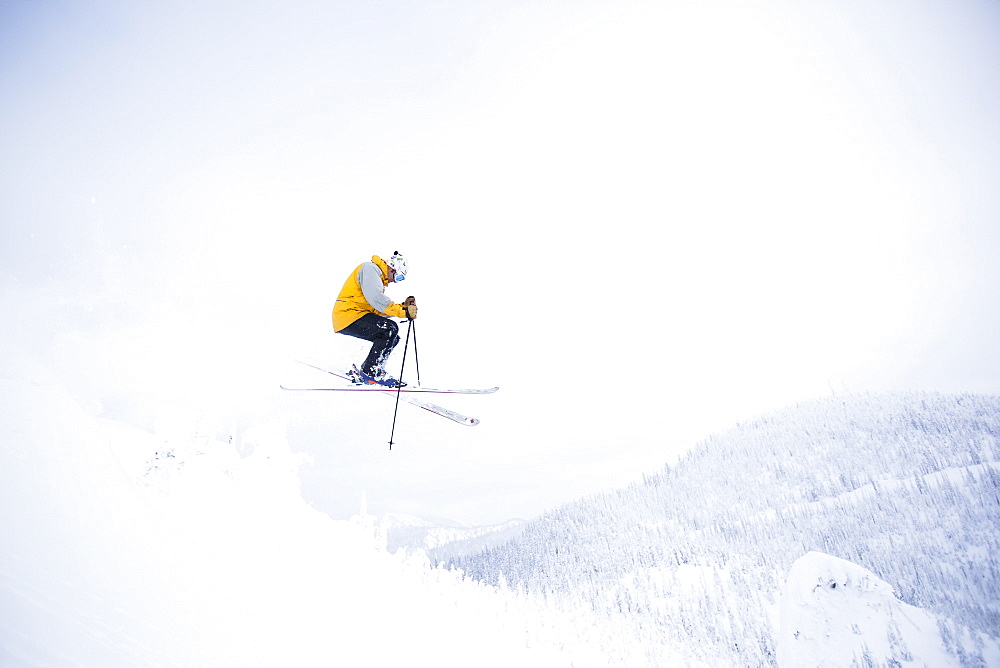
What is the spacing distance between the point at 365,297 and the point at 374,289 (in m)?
0.26

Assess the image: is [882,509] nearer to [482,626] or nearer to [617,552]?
[617,552]

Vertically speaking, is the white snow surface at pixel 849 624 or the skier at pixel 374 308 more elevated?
the skier at pixel 374 308

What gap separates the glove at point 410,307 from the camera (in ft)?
28.0

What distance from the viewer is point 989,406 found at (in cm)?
6150

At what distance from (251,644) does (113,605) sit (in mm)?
2039

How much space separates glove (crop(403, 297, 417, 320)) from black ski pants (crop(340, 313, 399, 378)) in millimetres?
660

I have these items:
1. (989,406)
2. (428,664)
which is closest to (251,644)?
(428,664)

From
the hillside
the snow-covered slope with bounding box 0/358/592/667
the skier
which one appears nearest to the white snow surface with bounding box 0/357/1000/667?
the snow-covered slope with bounding box 0/358/592/667

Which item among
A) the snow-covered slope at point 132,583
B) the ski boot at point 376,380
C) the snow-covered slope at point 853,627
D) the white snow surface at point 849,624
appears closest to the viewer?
the snow-covered slope at point 132,583

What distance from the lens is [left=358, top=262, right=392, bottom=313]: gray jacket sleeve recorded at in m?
8.15

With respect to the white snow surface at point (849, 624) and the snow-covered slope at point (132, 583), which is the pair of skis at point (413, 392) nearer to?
the snow-covered slope at point (132, 583)

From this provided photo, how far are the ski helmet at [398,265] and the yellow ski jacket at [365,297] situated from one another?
0.18m

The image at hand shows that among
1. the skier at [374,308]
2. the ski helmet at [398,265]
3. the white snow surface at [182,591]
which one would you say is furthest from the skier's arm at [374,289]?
the white snow surface at [182,591]

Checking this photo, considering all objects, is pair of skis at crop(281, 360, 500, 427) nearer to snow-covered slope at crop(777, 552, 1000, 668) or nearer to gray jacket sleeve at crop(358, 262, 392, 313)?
gray jacket sleeve at crop(358, 262, 392, 313)
